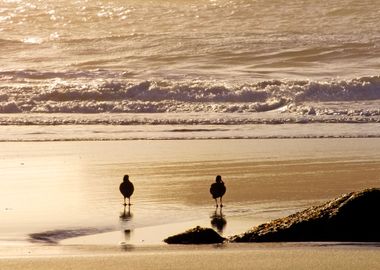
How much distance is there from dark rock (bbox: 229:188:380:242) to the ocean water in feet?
32.4

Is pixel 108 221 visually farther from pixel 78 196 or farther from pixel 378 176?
pixel 378 176

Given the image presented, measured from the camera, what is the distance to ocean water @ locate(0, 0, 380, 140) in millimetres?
22380

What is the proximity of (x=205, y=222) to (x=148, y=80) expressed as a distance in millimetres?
17443

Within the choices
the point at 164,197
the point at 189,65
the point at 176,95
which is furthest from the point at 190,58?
the point at 164,197

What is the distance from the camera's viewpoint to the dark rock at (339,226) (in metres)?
8.64

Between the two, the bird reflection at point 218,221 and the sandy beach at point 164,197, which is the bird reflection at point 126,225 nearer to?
the sandy beach at point 164,197

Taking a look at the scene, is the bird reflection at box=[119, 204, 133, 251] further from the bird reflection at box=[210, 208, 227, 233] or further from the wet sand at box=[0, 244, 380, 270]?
the bird reflection at box=[210, 208, 227, 233]

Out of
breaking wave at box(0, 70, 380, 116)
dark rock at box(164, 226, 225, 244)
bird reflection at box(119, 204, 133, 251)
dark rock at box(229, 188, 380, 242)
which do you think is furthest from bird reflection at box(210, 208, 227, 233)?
breaking wave at box(0, 70, 380, 116)

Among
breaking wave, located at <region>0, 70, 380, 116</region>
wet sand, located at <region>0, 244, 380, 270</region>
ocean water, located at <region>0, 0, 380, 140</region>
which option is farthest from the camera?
breaking wave, located at <region>0, 70, 380, 116</region>

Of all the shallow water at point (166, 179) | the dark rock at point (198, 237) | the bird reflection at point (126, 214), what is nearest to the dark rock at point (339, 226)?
the dark rock at point (198, 237)

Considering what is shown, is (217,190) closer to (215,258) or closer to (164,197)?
(164,197)

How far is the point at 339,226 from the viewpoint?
868 cm

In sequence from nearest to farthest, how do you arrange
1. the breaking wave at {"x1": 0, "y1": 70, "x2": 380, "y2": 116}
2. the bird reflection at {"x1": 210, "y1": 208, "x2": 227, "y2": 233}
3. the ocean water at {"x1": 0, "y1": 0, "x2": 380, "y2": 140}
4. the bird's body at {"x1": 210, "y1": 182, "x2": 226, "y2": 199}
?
the bird reflection at {"x1": 210, "y1": 208, "x2": 227, "y2": 233} → the bird's body at {"x1": 210, "y1": 182, "x2": 226, "y2": 199} → the ocean water at {"x1": 0, "y1": 0, "x2": 380, "y2": 140} → the breaking wave at {"x1": 0, "y1": 70, "x2": 380, "y2": 116}

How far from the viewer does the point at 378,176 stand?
1352 centimetres
